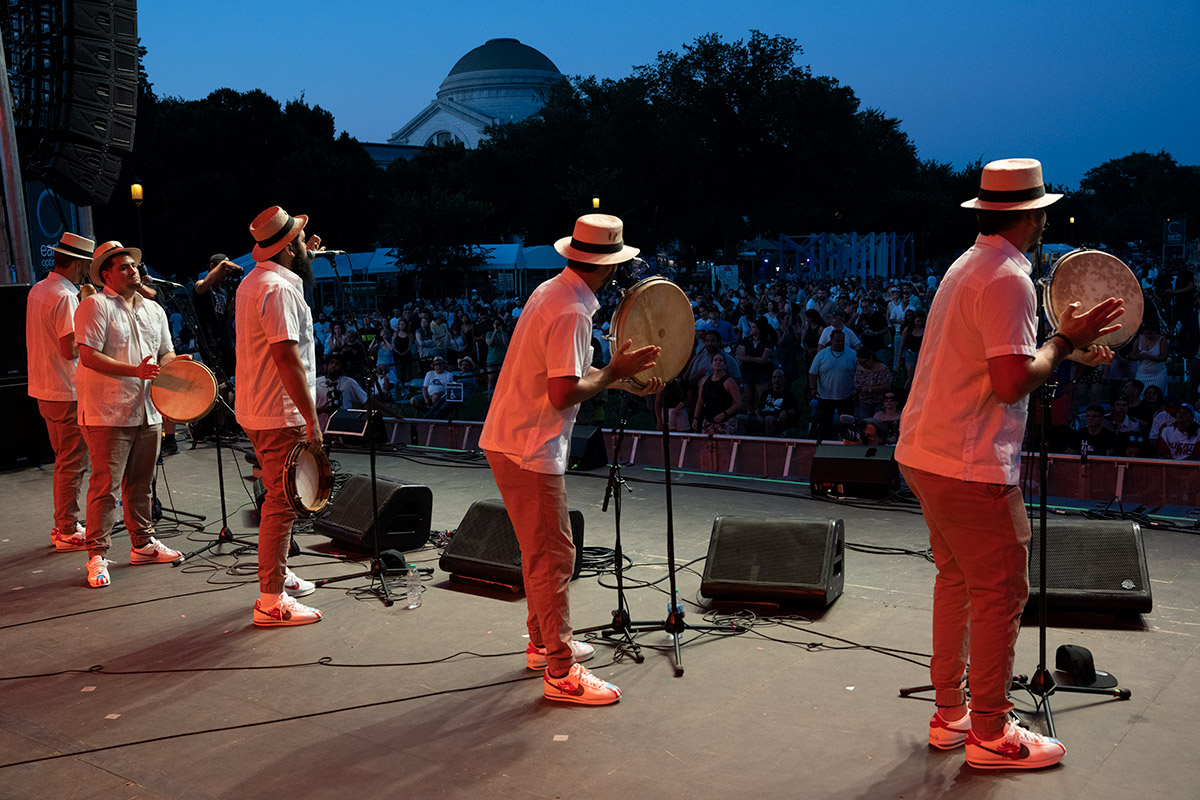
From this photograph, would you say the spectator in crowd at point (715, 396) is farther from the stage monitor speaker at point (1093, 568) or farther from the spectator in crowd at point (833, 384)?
the stage monitor speaker at point (1093, 568)

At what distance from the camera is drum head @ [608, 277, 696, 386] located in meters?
4.26

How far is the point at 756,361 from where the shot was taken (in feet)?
39.4

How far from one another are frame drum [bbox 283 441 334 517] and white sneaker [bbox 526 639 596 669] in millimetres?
1411

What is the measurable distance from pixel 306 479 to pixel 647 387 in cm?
207

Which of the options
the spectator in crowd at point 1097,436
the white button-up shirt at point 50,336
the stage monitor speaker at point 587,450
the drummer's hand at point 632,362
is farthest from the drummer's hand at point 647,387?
the spectator in crowd at point 1097,436

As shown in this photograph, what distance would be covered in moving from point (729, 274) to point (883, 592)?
84.8 ft

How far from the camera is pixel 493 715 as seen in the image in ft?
13.9

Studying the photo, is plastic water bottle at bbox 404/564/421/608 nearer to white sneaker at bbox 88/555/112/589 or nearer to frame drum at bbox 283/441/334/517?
frame drum at bbox 283/441/334/517

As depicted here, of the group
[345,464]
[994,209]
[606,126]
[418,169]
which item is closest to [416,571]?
[994,209]

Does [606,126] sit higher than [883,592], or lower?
higher

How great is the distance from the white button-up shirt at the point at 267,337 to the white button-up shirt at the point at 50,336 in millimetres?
2479

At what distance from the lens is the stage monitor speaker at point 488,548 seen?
595 centimetres

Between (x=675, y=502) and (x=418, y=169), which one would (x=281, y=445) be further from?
(x=418, y=169)

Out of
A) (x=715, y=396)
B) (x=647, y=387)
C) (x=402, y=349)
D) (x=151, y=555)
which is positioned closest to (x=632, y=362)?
(x=647, y=387)
